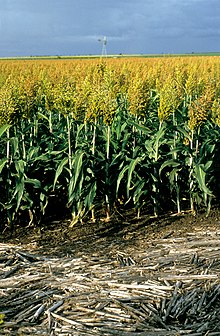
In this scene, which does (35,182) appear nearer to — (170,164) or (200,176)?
(170,164)

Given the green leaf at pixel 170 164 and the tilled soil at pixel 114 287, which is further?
the green leaf at pixel 170 164

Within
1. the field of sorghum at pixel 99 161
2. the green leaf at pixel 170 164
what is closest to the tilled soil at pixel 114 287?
the field of sorghum at pixel 99 161

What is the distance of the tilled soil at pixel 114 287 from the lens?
3.21 metres

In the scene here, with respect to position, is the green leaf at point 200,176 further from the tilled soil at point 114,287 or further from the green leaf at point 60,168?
the green leaf at point 60,168

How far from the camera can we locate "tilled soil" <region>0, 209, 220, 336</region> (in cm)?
321

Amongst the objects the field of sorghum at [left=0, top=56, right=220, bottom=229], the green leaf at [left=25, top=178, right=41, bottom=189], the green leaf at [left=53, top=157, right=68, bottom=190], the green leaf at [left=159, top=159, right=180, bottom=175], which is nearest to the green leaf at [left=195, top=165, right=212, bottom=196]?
the field of sorghum at [left=0, top=56, right=220, bottom=229]

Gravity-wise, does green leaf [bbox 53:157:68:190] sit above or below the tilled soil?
above

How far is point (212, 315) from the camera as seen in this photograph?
331 cm

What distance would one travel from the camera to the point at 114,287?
3627 mm

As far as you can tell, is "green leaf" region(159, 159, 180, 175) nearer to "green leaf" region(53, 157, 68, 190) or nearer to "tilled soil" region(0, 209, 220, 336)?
"tilled soil" region(0, 209, 220, 336)

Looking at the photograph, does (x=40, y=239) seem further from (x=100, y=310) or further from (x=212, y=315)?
(x=212, y=315)

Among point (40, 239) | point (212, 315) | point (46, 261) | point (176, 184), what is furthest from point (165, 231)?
point (212, 315)

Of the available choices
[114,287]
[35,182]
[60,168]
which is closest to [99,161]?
[60,168]

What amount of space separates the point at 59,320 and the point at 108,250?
5.36 ft
